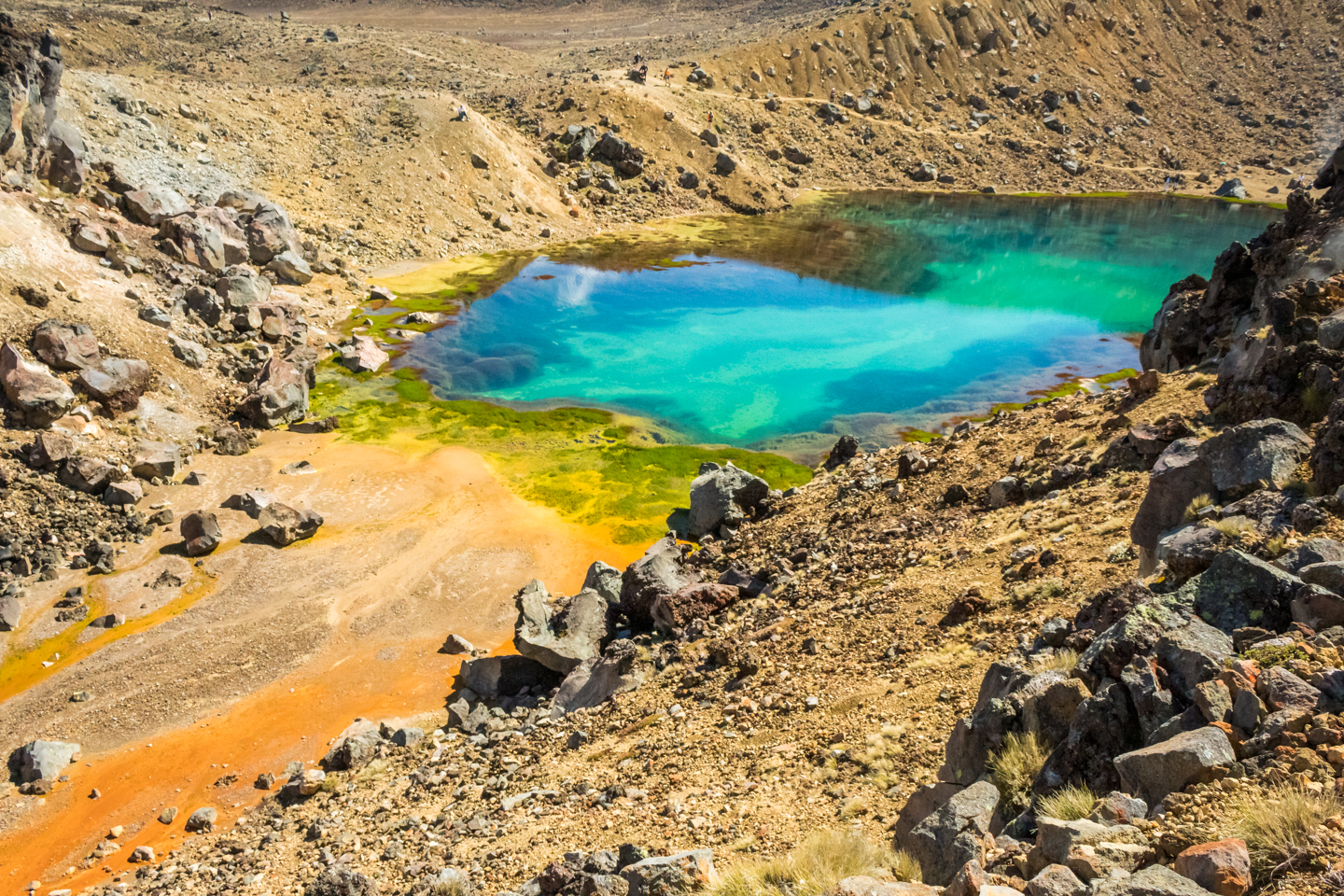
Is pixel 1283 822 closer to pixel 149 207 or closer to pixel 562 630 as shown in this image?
pixel 562 630

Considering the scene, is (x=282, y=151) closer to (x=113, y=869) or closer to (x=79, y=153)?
(x=79, y=153)

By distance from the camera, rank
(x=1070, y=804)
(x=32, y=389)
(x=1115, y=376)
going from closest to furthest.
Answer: (x=1070, y=804)
(x=32, y=389)
(x=1115, y=376)

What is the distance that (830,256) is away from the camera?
8262cm

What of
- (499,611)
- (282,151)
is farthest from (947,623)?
(282,151)

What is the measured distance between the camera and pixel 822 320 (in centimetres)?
6494

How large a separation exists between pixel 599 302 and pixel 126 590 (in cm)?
4410

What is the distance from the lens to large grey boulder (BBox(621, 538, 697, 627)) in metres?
23.3

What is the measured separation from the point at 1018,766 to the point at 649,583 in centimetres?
1452

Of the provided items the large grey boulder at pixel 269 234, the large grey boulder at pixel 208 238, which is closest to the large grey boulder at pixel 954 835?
the large grey boulder at pixel 208 238

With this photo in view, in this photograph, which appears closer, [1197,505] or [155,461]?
[1197,505]

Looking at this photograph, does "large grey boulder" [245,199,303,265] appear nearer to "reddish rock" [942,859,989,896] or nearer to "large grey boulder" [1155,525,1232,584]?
"large grey boulder" [1155,525,1232,584]

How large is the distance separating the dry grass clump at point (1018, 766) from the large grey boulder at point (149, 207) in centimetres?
5739

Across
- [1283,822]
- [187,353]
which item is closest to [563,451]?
[187,353]

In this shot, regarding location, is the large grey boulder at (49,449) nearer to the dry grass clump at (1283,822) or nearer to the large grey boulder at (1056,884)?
the large grey boulder at (1056,884)
